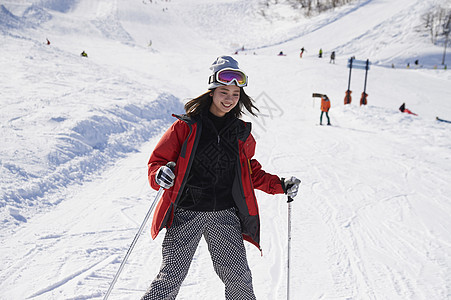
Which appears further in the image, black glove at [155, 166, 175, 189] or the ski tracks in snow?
the ski tracks in snow

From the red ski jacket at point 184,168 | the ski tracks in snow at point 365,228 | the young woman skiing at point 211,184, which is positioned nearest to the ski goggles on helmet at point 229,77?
the young woman skiing at point 211,184

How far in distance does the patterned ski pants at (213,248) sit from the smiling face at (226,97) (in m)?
0.67

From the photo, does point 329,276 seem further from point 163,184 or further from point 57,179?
point 57,179

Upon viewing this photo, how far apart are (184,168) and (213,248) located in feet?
1.84

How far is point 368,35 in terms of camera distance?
40312mm

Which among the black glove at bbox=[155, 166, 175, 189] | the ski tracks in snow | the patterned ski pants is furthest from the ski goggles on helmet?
the ski tracks in snow

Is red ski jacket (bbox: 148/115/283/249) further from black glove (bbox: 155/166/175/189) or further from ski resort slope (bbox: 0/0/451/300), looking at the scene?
ski resort slope (bbox: 0/0/451/300)

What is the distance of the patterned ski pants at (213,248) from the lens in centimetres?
205

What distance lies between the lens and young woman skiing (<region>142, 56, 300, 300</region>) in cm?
209

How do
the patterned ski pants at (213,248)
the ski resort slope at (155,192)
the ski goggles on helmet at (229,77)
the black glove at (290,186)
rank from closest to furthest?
the patterned ski pants at (213,248), the ski goggles on helmet at (229,77), the black glove at (290,186), the ski resort slope at (155,192)

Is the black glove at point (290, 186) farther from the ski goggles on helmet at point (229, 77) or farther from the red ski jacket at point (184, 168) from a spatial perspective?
the ski goggles on helmet at point (229, 77)

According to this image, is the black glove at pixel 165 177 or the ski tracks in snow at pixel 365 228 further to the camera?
the ski tracks in snow at pixel 365 228

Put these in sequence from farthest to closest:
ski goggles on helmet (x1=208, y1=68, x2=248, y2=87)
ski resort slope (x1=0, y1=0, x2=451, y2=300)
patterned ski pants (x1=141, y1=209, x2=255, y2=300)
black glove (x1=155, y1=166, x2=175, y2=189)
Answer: ski resort slope (x1=0, y1=0, x2=451, y2=300)
ski goggles on helmet (x1=208, y1=68, x2=248, y2=87)
patterned ski pants (x1=141, y1=209, x2=255, y2=300)
black glove (x1=155, y1=166, x2=175, y2=189)

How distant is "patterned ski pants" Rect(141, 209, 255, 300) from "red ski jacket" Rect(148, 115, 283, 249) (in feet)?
0.31
